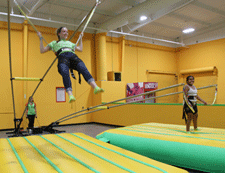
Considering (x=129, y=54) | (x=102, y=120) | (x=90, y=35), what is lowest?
(x=102, y=120)

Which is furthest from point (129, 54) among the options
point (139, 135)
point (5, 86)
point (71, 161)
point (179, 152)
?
point (71, 161)

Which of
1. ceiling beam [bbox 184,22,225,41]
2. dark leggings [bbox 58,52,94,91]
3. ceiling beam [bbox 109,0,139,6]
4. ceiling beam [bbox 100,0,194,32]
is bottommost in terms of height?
dark leggings [bbox 58,52,94,91]

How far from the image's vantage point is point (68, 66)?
2.99 metres

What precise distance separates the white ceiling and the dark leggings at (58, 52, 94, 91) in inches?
186

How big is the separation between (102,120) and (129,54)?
3894mm

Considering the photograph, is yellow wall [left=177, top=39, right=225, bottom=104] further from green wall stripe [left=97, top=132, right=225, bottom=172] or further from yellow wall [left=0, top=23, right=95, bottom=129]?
green wall stripe [left=97, top=132, right=225, bottom=172]

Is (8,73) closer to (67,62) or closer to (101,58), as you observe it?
(101,58)

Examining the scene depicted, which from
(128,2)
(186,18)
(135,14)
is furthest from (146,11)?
(186,18)

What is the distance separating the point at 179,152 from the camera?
311 cm

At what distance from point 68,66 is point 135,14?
551 centimetres

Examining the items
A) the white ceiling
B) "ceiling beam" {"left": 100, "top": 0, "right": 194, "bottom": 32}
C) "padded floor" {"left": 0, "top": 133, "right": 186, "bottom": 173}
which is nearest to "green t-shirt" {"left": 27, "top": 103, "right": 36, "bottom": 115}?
the white ceiling

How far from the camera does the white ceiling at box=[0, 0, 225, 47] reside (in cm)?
753

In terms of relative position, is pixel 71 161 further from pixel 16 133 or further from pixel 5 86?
pixel 5 86

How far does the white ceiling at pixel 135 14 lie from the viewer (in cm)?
753
